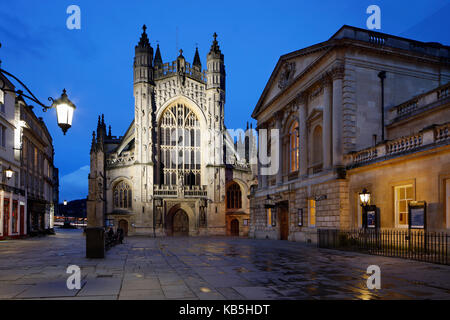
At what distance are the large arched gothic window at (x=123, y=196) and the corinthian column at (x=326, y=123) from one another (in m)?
30.6

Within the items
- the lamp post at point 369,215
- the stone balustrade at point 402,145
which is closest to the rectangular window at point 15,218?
the stone balustrade at point 402,145

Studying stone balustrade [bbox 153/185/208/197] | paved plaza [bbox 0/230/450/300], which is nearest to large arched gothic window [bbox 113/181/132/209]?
stone balustrade [bbox 153/185/208/197]

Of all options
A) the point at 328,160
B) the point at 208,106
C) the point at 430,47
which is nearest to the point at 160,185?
the point at 208,106

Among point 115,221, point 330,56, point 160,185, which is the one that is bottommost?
point 115,221

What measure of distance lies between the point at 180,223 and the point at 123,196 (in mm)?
7675

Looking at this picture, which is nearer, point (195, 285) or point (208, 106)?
point (195, 285)

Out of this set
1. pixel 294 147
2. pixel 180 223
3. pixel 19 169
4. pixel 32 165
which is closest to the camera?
pixel 294 147

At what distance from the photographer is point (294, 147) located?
103 ft

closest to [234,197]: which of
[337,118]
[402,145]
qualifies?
[337,118]

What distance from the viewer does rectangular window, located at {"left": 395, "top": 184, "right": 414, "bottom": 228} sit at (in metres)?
19.2

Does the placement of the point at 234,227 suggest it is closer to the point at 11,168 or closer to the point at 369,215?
the point at 11,168

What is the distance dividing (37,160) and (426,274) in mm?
41990
